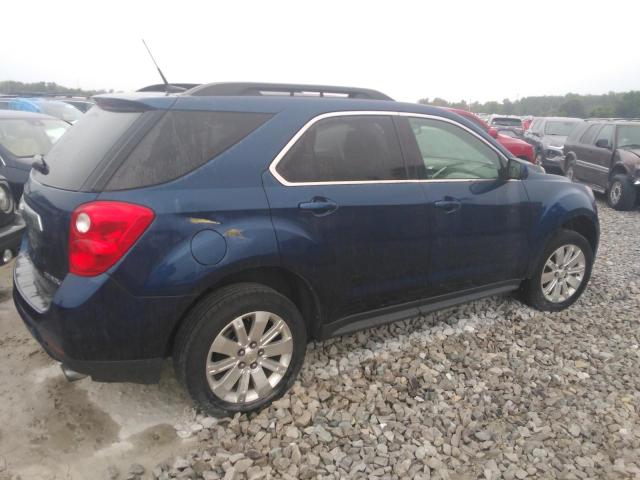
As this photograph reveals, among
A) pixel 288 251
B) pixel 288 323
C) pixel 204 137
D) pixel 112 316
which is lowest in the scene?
pixel 288 323

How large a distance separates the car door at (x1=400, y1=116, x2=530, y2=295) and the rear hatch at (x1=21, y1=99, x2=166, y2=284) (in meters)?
1.67

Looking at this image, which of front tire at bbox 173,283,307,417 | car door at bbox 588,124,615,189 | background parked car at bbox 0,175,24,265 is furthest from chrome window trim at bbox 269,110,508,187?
car door at bbox 588,124,615,189

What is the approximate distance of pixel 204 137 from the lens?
2.55 m

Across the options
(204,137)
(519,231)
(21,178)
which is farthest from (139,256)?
(21,178)

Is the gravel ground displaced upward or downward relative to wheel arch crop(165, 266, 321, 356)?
downward

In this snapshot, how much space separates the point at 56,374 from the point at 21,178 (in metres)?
3.29

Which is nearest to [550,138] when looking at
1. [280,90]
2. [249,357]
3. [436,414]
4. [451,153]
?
[451,153]

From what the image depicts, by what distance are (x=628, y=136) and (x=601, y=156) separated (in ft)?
1.92

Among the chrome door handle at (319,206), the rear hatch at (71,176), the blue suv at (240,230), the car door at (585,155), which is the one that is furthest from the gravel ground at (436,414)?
the car door at (585,155)

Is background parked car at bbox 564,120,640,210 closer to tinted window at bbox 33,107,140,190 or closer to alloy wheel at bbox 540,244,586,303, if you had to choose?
alloy wheel at bbox 540,244,586,303

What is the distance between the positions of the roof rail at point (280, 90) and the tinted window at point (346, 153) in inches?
11.6

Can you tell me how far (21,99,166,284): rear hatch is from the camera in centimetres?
234

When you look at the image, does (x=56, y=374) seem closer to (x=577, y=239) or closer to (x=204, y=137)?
(x=204, y=137)

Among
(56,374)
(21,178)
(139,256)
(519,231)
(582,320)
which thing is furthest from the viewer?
(21,178)
